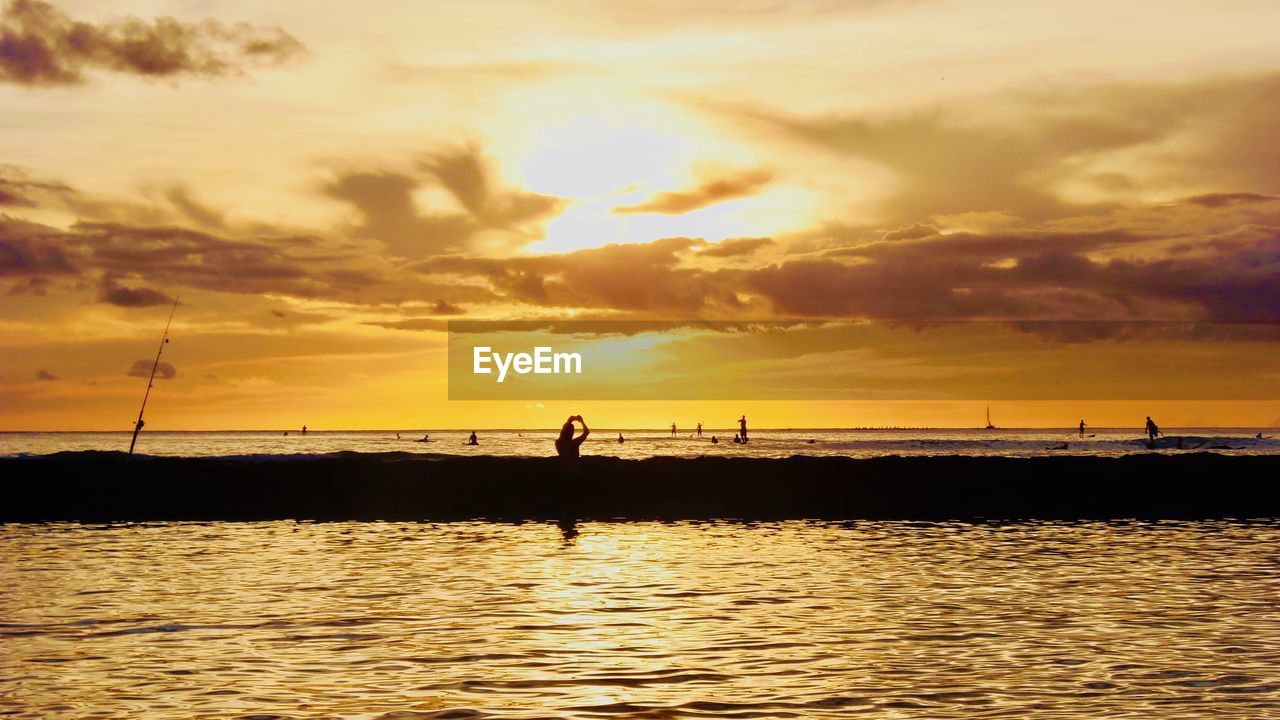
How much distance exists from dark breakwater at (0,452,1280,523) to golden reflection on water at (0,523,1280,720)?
7.30m

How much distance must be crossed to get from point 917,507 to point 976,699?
24155 mm

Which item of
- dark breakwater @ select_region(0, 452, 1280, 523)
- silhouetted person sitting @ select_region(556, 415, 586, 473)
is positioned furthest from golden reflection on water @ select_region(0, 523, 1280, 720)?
silhouetted person sitting @ select_region(556, 415, 586, 473)

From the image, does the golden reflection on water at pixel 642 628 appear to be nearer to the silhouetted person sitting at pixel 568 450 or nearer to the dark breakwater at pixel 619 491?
the dark breakwater at pixel 619 491

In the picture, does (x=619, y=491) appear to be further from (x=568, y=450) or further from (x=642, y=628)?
(x=642, y=628)

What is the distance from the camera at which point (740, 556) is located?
2447 centimetres

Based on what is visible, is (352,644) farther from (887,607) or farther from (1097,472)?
(1097,472)

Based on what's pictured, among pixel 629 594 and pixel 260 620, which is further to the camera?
pixel 629 594

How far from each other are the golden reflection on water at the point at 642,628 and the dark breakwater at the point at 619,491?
23.9ft

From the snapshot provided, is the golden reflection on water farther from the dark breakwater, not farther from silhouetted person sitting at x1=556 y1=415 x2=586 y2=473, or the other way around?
silhouetted person sitting at x1=556 y1=415 x2=586 y2=473

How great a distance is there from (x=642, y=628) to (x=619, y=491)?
67.2 feet

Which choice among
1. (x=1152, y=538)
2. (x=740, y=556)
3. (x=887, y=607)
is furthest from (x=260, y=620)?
(x=1152, y=538)

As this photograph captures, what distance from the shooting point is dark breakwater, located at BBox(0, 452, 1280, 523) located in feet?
113

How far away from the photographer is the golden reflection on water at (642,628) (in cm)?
1193

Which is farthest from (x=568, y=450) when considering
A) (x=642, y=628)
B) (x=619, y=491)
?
(x=642, y=628)
